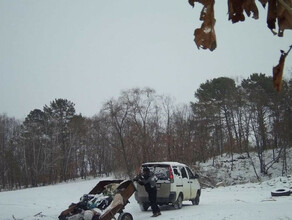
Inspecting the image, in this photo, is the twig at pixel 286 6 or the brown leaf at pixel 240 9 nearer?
the twig at pixel 286 6

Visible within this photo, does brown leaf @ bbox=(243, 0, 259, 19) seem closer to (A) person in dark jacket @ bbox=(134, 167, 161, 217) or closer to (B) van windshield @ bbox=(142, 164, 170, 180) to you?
(A) person in dark jacket @ bbox=(134, 167, 161, 217)

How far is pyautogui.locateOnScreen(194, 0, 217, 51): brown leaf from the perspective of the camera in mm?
1323

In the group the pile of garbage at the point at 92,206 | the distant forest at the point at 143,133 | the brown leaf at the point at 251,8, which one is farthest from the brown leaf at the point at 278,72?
the distant forest at the point at 143,133

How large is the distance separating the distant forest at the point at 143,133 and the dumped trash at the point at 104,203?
2864cm

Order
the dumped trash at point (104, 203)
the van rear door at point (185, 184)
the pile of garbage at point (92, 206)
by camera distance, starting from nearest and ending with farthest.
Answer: the dumped trash at point (104, 203), the pile of garbage at point (92, 206), the van rear door at point (185, 184)

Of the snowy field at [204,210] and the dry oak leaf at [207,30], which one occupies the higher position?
the dry oak leaf at [207,30]

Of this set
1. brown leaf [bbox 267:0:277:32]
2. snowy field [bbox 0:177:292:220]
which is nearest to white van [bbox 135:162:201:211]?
snowy field [bbox 0:177:292:220]

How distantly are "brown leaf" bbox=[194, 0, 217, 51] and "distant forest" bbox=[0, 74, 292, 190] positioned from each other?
36891 millimetres

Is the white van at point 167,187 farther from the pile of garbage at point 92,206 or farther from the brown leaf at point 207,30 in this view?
the brown leaf at point 207,30

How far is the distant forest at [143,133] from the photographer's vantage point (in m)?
48.3

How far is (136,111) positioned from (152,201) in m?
39.3

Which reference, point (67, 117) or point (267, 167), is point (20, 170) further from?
point (267, 167)

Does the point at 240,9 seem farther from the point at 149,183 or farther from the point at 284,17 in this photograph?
the point at 149,183

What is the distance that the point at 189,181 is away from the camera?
15570 mm
